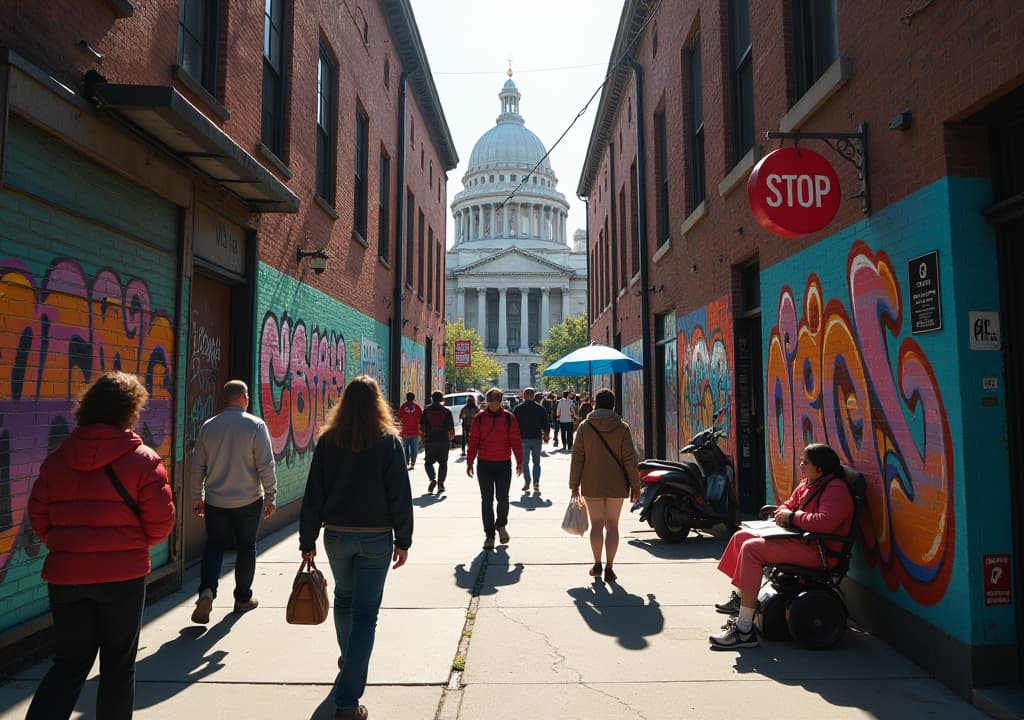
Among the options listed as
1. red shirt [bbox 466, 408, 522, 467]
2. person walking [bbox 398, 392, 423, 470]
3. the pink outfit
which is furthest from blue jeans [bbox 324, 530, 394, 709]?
person walking [bbox 398, 392, 423, 470]

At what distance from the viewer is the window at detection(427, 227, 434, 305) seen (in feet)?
85.8

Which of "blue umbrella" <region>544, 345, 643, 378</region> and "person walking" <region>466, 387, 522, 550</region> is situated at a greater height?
"blue umbrella" <region>544, 345, 643, 378</region>

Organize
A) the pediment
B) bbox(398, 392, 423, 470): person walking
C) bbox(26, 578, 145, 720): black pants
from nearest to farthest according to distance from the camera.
Result: bbox(26, 578, 145, 720): black pants < bbox(398, 392, 423, 470): person walking < the pediment

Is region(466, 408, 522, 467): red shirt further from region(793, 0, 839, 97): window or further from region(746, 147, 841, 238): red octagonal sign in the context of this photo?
region(793, 0, 839, 97): window

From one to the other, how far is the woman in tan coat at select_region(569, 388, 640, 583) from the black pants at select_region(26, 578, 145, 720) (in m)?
4.41

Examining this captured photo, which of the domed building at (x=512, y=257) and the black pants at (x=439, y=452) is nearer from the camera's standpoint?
the black pants at (x=439, y=452)

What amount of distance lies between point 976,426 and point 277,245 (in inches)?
330

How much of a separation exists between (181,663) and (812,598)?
4305 mm

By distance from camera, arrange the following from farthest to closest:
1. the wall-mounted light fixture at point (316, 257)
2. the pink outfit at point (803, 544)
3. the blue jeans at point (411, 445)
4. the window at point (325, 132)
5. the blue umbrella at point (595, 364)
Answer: the blue jeans at point (411, 445) < the blue umbrella at point (595, 364) < the window at point (325, 132) < the wall-mounted light fixture at point (316, 257) < the pink outfit at point (803, 544)

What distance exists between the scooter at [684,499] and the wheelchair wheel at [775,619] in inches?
129

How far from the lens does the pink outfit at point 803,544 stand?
5.18 metres

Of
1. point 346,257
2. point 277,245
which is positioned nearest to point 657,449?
point 346,257

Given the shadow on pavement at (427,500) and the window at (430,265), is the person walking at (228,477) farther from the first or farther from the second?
the window at (430,265)

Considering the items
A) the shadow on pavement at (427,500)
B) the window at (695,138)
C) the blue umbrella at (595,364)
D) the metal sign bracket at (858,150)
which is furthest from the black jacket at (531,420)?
the metal sign bracket at (858,150)
